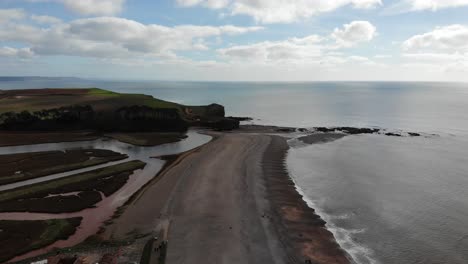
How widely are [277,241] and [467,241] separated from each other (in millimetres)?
19088

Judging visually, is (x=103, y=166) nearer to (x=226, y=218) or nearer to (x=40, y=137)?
(x=226, y=218)

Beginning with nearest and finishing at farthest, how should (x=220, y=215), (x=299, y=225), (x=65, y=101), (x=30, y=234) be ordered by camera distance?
(x=30, y=234) → (x=299, y=225) → (x=220, y=215) → (x=65, y=101)

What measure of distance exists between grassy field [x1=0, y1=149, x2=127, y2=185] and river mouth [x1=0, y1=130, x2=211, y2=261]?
1860 mm

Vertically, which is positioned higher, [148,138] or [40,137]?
[148,138]

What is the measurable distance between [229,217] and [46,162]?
141 ft

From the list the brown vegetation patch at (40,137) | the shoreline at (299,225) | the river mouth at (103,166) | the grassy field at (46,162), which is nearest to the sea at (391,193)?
the shoreline at (299,225)

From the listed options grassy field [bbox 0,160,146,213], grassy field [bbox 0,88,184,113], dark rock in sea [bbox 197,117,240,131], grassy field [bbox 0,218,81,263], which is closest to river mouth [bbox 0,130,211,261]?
grassy field [bbox 0,218,81,263]

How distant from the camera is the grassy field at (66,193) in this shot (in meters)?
42.2

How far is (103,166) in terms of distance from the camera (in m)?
62.8

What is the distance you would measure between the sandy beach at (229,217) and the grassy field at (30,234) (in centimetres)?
458

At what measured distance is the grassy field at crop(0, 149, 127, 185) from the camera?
5628 cm

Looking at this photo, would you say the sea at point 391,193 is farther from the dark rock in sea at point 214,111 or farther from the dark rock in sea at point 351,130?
the dark rock in sea at point 214,111

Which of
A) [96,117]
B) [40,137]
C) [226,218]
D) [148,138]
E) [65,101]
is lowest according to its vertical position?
[226,218]

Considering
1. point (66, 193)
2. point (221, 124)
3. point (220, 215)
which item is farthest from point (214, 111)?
point (220, 215)
